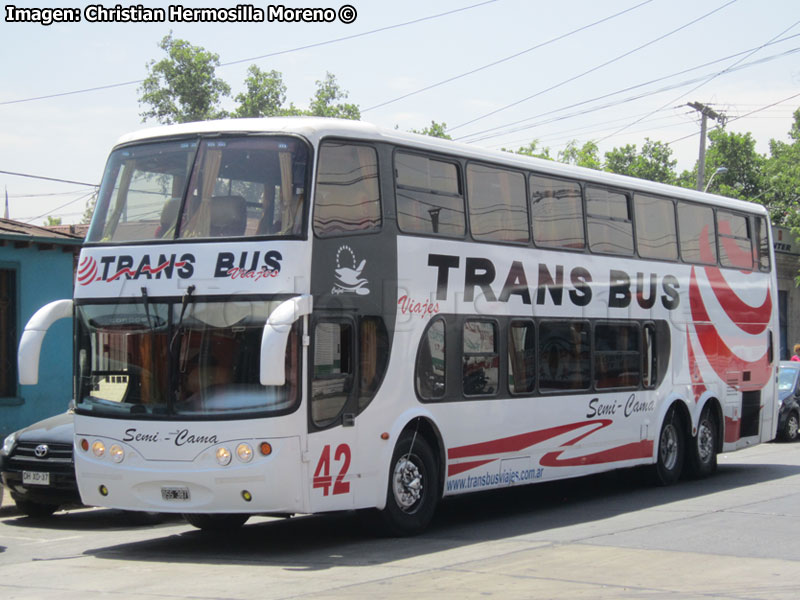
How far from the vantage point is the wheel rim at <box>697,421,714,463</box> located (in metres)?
17.2

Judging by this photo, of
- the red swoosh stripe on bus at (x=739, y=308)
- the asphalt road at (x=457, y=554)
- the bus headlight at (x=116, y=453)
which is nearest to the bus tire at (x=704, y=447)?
the red swoosh stripe on bus at (x=739, y=308)

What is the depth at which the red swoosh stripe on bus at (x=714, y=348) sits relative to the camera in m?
17.1

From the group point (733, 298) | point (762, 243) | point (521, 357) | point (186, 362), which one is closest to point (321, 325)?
point (186, 362)

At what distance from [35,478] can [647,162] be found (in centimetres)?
5135

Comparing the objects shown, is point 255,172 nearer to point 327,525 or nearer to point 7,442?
point 327,525

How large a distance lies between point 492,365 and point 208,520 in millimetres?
3682

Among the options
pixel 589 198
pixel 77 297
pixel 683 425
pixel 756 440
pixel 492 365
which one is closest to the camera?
pixel 77 297

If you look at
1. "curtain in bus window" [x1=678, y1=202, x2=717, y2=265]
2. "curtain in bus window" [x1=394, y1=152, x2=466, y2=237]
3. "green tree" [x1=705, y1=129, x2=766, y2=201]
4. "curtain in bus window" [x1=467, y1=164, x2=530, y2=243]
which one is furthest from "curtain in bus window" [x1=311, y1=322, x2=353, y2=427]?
"green tree" [x1=705, y1=129, x2=766, y2=201]

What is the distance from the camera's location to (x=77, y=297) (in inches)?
436

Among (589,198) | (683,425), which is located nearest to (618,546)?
(589,198)

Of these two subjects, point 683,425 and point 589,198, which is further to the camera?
point 683,425

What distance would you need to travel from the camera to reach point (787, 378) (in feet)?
82.5

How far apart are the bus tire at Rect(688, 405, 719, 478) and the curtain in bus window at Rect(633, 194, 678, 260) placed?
2.79 m

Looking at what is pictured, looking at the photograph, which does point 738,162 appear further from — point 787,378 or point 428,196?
point 428,196
